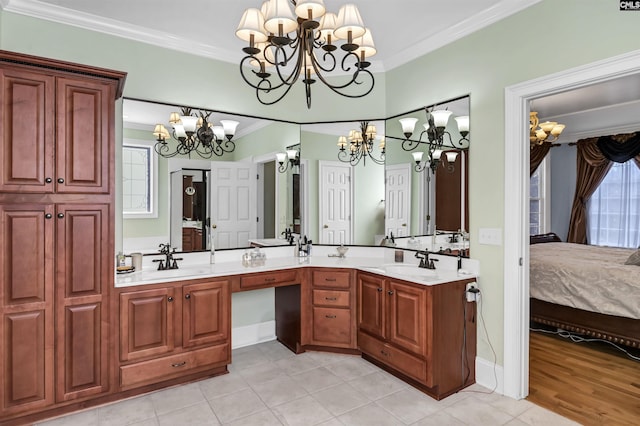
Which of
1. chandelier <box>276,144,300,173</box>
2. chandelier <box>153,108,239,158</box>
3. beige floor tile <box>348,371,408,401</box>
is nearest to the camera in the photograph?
beige floor tile <box>348,371,408,401</box>

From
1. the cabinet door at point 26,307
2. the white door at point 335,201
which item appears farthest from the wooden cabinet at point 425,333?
the cabinet door at point 26,307

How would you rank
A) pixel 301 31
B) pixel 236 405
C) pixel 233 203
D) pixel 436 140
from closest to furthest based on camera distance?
pixel 301 31, pixel 236 405, pixel 436 140, pixel 233 203

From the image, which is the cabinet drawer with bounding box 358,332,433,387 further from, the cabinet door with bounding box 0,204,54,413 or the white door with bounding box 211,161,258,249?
the cabinet door with bounding box 0,204,54,413

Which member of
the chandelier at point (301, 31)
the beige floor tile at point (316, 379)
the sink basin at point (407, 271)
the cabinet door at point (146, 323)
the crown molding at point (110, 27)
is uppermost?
the crown molding at point (110, 27)

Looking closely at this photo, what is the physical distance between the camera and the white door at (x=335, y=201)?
376 centimetres

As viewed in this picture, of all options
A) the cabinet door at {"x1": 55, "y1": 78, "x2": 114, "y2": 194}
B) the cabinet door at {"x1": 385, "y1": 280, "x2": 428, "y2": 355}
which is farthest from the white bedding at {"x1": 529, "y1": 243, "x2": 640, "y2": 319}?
the cabinet door at {"x1": 55, "y1": 78, "x2": 114, "y2": 194}

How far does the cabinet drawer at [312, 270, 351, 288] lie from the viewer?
10.8ft

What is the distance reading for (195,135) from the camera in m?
3.28

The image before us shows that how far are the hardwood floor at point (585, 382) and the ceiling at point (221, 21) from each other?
7.89ft

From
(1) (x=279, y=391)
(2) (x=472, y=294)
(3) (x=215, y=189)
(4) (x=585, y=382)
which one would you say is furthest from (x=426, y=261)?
(3) (x=215, y=189)

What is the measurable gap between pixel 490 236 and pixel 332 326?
1.57 metres

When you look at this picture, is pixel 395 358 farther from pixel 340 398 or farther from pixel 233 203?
pixel 233 203

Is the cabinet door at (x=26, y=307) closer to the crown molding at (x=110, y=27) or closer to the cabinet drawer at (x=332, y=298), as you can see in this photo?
the crown molding at (x=110, y=27)

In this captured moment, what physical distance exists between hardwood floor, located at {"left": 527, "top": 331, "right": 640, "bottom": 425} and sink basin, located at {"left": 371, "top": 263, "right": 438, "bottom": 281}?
110 cm
